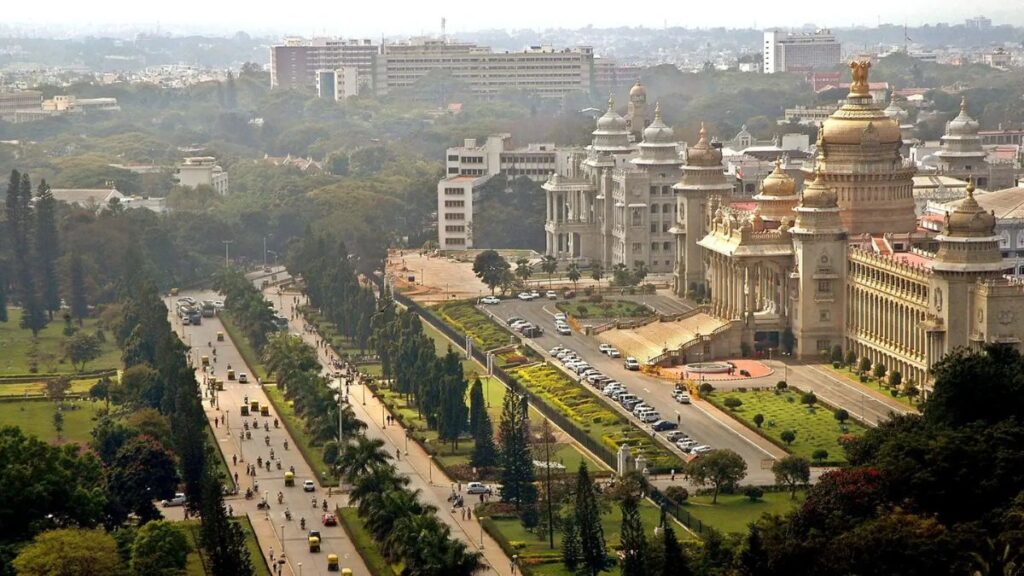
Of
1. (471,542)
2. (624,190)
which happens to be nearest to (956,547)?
(471,542)

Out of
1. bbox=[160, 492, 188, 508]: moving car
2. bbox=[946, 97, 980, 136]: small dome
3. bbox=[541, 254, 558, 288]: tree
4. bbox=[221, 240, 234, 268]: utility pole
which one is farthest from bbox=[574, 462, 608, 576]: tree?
bbox=[221, 240, 234, 268]: utility pole

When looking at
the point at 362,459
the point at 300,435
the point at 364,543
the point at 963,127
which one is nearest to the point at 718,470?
the point at 362,459

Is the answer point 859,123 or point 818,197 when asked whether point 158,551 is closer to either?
point 818,197

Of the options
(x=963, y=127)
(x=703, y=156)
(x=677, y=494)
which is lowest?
(x=677, y=494)

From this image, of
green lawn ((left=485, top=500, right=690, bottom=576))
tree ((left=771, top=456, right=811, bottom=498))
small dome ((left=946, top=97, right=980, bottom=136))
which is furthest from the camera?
small dome ((left=946, top=97, right=980, bottom=136))

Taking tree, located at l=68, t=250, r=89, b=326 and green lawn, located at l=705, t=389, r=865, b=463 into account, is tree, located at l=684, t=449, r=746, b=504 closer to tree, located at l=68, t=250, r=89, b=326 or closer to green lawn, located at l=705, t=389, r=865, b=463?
green lawn, located at l=705, t=389, r=865, b=463

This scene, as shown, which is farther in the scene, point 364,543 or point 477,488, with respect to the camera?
point 477,488

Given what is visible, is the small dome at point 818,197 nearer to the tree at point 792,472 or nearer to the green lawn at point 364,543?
the tree at point 792,472
